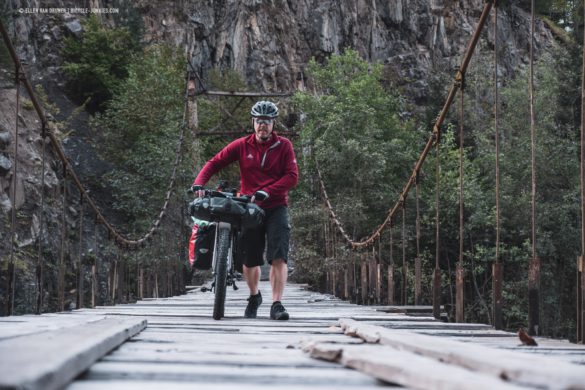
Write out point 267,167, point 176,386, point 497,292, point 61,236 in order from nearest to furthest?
point 176,386
point 497,292
point 267,167
point 61,236

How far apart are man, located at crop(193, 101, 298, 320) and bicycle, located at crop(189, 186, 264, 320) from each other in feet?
0.50

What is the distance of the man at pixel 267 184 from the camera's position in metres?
3.70

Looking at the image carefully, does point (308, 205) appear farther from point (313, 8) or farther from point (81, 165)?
point (313, 8)

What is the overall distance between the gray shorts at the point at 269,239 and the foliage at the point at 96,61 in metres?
21.1

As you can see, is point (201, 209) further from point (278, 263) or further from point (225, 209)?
point (278, 263)

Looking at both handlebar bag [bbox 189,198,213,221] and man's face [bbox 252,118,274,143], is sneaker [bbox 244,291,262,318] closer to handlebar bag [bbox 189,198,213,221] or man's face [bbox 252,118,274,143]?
handlebar bag [bbox 189,198,213,221]

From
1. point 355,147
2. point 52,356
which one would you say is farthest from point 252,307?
point 355,147

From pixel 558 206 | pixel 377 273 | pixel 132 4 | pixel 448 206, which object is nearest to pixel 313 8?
pixel 132 4

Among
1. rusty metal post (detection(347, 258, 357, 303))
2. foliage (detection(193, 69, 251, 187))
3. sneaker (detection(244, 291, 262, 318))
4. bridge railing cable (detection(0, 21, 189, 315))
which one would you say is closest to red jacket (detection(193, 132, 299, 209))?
sneaker (detection(244, 291, 262, 318))

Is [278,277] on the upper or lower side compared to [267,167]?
lower

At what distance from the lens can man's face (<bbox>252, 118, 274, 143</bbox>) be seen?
3.69 metres

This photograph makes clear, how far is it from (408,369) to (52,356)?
0.55 meters

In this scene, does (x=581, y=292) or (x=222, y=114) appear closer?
(x=581, y=292)

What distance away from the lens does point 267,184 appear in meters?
3.72
